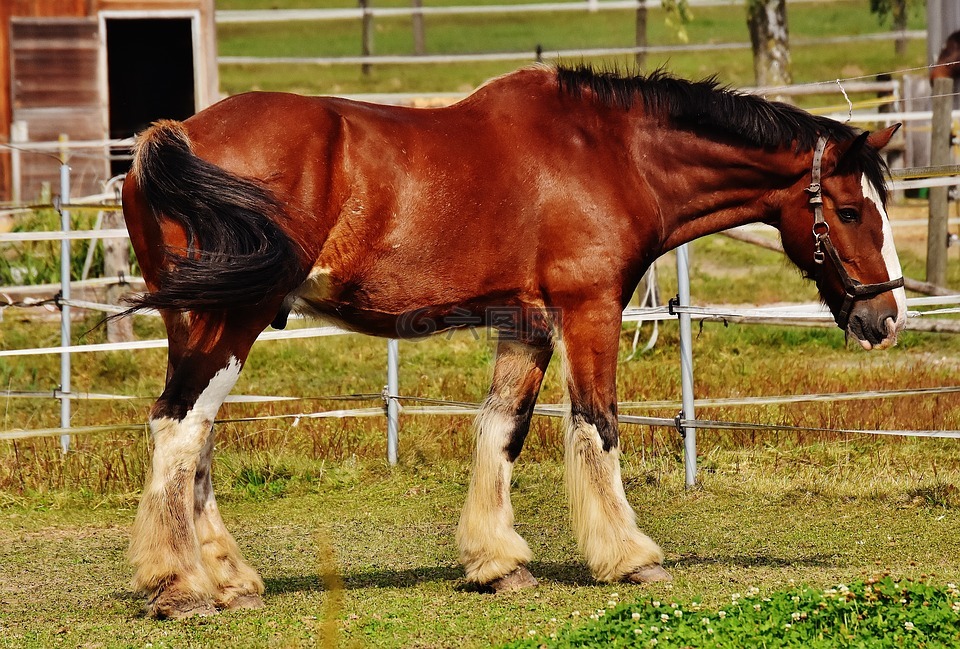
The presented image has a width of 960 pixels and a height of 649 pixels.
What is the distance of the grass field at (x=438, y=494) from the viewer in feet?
15.5

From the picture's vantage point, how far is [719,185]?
5.30 meters

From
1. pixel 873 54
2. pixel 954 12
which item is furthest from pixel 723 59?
pixel 954 12

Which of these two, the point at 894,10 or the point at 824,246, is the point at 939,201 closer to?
the point at 824,246

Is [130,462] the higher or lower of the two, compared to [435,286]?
lower

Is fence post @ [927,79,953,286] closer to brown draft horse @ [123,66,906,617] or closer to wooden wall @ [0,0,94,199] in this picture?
brown draft horse @ [123,66,906,617]

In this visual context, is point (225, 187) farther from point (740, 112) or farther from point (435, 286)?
point (740, 112)

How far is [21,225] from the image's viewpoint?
39.2 ft

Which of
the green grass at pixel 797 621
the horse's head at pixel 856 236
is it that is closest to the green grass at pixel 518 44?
the horse's head at pixel 856 236

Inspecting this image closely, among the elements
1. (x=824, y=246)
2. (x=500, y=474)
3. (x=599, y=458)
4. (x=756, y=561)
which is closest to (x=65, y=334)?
(x=500, y=474)

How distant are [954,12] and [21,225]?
1049cm

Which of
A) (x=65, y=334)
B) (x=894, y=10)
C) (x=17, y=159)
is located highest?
(x=894, y=10)

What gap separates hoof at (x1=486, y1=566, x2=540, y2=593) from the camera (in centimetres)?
506

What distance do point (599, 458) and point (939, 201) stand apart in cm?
652

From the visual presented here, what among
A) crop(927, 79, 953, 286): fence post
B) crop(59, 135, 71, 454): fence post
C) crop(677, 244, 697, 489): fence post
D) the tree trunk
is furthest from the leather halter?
the tree trunk
